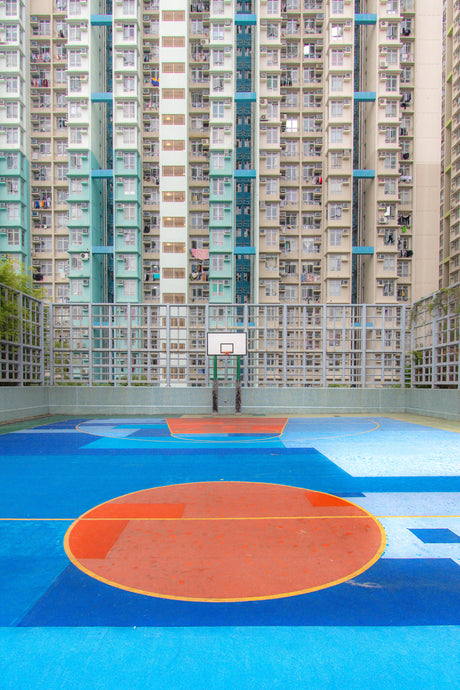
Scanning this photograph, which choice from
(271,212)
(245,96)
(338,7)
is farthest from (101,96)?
(338,7)

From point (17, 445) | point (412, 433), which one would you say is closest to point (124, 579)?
point (17, 445)

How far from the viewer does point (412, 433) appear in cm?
1034

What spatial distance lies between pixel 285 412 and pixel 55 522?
37.5 feet

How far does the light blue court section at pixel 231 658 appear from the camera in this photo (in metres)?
2.13

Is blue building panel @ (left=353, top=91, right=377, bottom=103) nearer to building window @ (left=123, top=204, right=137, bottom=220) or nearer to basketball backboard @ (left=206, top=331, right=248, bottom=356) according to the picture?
building window @ (left=123, top=204, right=137, bottom=220)

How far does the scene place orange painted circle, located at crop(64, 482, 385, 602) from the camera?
10.2 ft

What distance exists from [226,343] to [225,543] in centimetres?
1104

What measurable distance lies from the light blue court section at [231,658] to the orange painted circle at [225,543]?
0.45 meters

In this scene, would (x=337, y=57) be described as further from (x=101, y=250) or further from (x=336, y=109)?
(x=101, y=250)

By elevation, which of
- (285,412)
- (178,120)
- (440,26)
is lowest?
(285,412)

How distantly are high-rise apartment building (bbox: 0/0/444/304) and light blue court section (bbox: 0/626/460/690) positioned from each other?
1182 inches

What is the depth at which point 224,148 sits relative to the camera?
32156 millimetres

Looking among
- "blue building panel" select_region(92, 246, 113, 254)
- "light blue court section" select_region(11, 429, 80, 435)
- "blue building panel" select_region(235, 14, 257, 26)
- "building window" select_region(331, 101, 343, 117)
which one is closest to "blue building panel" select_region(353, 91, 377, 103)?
"building window" select_region(331, 101, 343, 117)

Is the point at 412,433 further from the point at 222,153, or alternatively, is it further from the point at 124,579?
the point at 222,153
